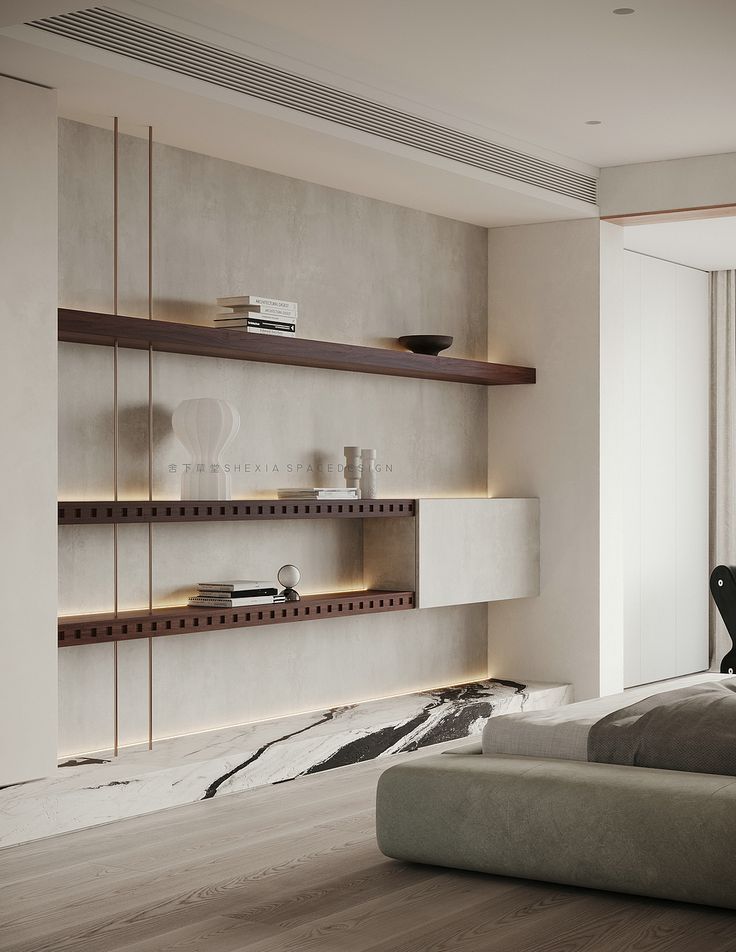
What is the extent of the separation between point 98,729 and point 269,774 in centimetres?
67

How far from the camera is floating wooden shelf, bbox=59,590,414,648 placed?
4.40 meters

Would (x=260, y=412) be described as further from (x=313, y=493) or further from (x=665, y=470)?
(x=665, y=470)

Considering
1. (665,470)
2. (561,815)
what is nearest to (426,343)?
(665,470)

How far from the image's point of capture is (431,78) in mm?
5133

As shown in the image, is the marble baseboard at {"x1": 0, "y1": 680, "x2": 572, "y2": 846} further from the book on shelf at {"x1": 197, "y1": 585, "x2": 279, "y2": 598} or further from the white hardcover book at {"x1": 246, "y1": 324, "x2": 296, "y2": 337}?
the white hardcover book at {"x1": 246, "y1": 324, "x2": 296, "y2": 337}

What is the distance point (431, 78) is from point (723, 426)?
4281 millimetres

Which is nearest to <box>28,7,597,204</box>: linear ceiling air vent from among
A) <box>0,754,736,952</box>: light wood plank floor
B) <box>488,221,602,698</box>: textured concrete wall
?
<box>488,221,602,698</box>: textured concrete wall

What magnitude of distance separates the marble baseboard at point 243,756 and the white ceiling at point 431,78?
230 centimetres

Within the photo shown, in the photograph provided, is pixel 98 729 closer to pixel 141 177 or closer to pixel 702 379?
pixel 141 177

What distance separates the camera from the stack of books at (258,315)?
504 cm

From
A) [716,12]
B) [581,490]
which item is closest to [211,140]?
[716,12]

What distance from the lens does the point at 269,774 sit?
193 inches

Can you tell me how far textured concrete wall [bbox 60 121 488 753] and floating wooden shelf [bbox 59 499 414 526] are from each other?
0.25m

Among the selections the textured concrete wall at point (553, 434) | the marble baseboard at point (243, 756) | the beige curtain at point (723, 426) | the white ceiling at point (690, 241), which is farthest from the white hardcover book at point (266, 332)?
the beige curtain at point (723, 426)
